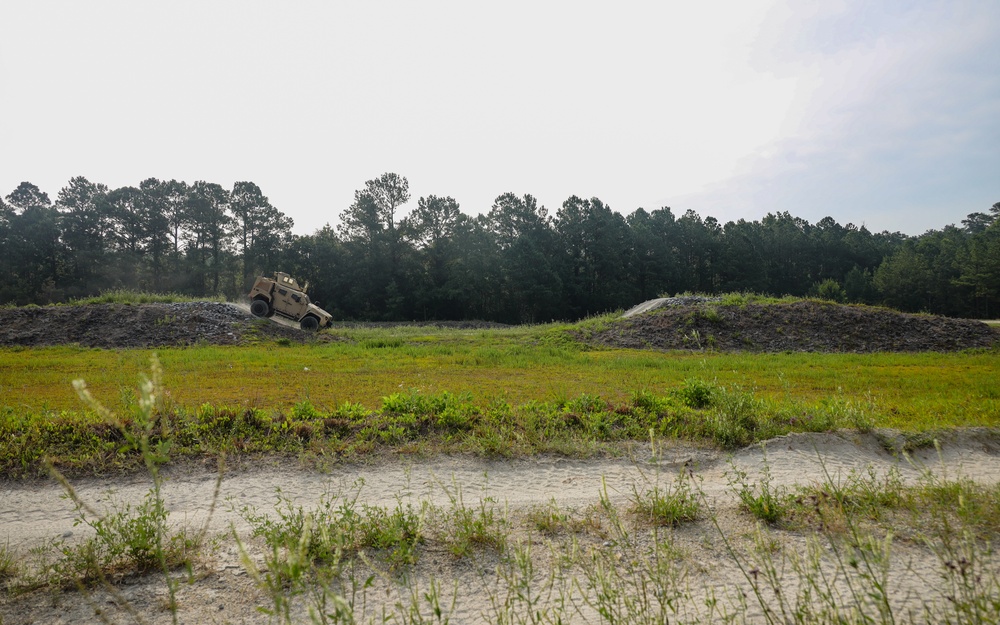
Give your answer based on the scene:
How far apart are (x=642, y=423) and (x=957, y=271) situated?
73.9 meters

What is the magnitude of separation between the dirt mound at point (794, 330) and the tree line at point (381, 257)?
27.9 metres

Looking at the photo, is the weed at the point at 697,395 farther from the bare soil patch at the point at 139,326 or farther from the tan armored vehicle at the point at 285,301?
the tan armored vehicle at the point at 285,301

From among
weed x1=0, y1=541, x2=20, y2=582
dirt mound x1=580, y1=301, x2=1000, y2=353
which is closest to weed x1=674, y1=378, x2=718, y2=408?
weed x1=0, y1=541, x2=20, y2=582

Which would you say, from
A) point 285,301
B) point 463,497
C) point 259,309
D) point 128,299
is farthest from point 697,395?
point 128,299

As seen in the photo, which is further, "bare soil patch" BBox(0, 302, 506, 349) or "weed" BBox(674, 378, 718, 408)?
"bare soil patch" BBox(0, 302, 506, 349)

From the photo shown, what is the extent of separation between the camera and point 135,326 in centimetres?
2303

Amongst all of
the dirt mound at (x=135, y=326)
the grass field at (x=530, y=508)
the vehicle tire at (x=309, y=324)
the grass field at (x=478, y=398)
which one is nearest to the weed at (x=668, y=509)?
the grass field at (x=530, y=508)

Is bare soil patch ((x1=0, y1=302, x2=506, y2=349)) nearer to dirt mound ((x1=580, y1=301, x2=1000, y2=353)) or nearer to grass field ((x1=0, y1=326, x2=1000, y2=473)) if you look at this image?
grass field ((x1=0, y1=326, x2=1000, y2=473))

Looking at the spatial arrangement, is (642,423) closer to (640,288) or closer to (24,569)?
(24,569)

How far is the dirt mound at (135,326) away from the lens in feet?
71.6

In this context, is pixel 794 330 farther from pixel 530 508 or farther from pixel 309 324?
pixel 309 324

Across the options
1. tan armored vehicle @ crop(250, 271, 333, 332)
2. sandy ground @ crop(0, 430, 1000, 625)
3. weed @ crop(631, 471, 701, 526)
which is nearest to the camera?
sandy ground @ crop(0, 430, 1000, 625)

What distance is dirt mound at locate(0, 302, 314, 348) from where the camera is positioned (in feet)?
71.6

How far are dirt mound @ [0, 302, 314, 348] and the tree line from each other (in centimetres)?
2608
